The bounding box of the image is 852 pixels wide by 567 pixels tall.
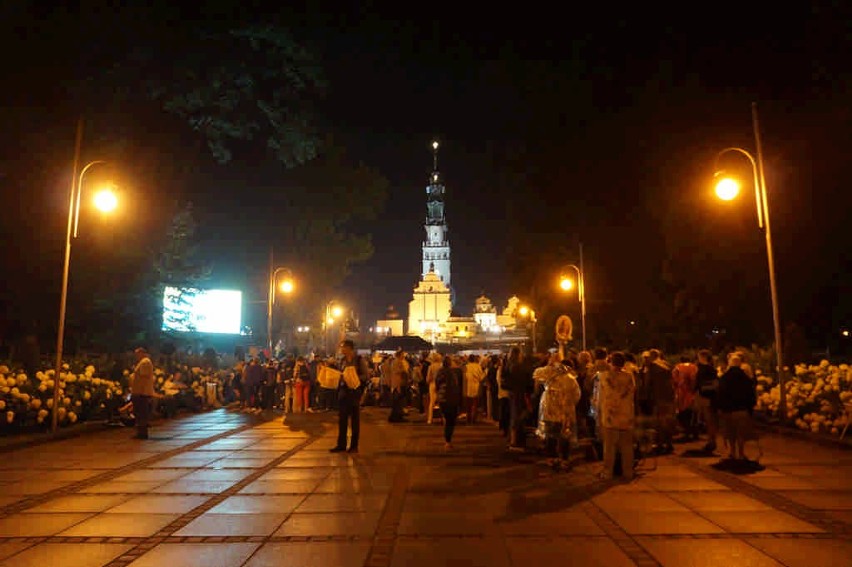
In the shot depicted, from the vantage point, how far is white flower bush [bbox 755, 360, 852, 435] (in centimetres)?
1343

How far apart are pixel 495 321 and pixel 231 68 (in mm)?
125173

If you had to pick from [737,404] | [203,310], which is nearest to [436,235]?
[203,310]

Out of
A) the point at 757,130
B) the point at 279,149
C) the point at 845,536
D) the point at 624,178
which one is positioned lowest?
the point at 845,536

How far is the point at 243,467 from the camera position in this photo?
10602 mm

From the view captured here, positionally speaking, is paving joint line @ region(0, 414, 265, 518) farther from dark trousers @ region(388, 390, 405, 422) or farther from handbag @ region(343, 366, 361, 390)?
dark trousers @ region(388, 390, 405, 422)

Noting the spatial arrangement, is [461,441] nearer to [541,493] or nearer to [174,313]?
[541,493]

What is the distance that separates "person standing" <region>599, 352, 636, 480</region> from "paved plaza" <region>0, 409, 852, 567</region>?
1.24 feet

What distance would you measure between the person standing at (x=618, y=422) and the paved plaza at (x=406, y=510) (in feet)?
1.24

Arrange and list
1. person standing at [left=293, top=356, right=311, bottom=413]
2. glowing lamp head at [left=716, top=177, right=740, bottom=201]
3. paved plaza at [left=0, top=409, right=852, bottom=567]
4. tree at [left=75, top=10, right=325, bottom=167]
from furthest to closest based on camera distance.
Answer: tree at [left=75, top=10, right=325, bottom=167]
person standing at [left=293, top=356, right=311, bottom=413]
glowing lamp head at [left=716, top=177, right=740, bottom=201]
paved plaza at [left=0, top=409, right=852, bottom=567]

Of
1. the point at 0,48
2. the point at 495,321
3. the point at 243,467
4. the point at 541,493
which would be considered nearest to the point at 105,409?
the point at 243,467

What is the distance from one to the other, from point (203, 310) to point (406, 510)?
86.4 ft

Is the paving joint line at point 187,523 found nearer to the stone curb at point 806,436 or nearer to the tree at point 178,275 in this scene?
the stone curb at point 806,436

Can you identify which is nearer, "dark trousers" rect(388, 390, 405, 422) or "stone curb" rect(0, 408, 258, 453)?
"stone curb" rect(0, 408, 258, 453)

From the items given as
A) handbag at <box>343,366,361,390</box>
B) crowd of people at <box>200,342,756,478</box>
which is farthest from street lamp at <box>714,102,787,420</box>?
handbag at <box>343,366,361,390</box>
